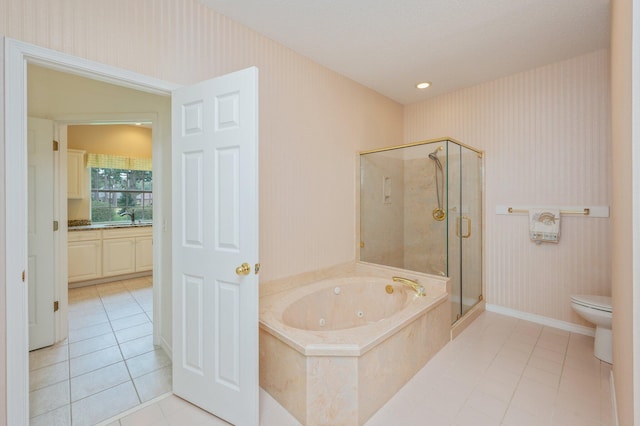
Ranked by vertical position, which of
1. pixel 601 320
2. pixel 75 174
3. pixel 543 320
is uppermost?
pixel 75 174

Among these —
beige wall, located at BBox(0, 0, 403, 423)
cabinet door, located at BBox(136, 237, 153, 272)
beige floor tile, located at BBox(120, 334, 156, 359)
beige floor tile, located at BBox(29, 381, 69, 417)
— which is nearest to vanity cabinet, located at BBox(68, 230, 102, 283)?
cabinet door, located at BBox(136, 237, 153, 272)

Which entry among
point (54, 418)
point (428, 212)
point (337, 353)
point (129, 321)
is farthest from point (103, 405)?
point (428, 212)

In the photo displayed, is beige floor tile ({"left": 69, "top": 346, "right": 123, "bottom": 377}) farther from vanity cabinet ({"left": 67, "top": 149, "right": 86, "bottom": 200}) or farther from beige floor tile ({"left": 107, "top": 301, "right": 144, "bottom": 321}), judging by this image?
vanity cabinet ({"left": 67, "top": 149, "right": 86, "bottom": 200})

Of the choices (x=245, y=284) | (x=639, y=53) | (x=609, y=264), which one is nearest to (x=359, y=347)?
(x=245, y=284)

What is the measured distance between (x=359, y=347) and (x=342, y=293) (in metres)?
1.10

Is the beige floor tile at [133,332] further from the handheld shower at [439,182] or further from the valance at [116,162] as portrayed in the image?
the valance at [116,162]

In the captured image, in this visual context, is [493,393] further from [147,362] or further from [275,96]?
[275,96]

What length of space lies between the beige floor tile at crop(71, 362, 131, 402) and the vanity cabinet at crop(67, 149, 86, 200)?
3.49m

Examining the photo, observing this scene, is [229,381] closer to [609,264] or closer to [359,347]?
[359,347]

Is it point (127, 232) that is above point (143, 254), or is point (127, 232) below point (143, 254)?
above

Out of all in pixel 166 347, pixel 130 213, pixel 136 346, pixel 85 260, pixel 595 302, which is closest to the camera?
pixel 595 302

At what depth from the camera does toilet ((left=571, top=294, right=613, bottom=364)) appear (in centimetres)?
210

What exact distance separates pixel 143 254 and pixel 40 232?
93.3 inches

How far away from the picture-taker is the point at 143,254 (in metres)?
4.64
